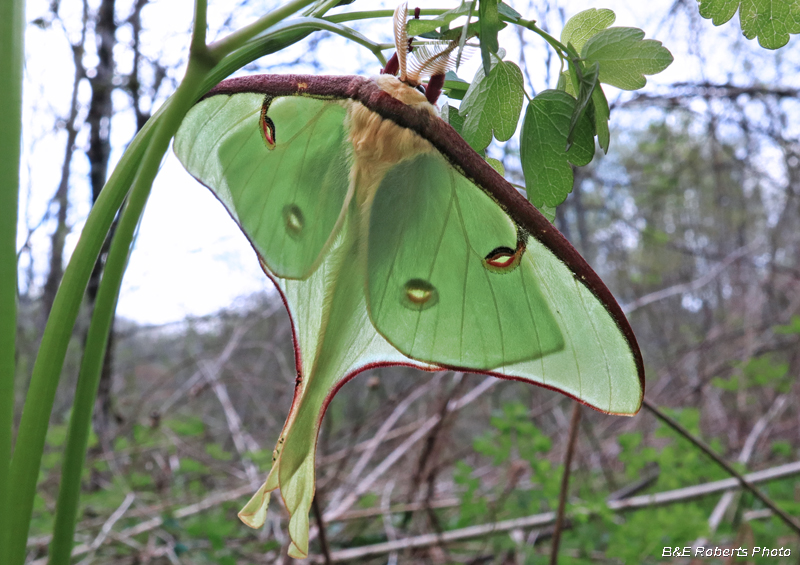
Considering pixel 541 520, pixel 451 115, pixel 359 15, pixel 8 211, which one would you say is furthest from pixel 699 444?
pixel 8 211

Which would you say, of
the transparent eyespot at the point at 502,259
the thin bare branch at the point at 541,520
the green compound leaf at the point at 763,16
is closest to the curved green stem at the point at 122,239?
the transparent eyespot at the point at 502,259

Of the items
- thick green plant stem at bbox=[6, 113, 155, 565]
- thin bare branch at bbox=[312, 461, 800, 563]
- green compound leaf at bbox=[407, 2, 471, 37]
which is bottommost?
thin bare branch at bbox=[312, 461, 800, 563]

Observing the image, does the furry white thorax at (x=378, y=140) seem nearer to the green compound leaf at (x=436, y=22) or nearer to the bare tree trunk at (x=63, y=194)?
the green compound leaf at (x=436, y=22)

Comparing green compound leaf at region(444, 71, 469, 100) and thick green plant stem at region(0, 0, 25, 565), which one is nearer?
thick green plant stem at region(0, 0, 25, 565)

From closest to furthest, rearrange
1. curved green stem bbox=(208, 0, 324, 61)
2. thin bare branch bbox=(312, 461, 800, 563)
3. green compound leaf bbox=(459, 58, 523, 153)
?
curved green stem bbox=(208, 0, 324, 61), green compound leaf bbox=(459, 58, 523, 153), thin bare branch bbox=(312, 461, 800, 563)

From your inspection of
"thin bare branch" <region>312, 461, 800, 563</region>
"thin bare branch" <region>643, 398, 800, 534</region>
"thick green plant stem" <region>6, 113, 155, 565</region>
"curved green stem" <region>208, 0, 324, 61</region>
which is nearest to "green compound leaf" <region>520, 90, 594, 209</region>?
"curved green stem" <region>208, 0, 324, 61</region>

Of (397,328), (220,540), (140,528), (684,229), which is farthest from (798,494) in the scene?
(684,229)

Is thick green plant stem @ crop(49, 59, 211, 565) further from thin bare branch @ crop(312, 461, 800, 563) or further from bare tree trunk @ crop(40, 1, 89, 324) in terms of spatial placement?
bare tree trunk @ crop(40, 1, 89, 324)

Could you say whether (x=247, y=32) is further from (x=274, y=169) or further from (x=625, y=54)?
(x=625, y=54)

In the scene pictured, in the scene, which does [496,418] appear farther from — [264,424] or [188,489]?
[264,424]
